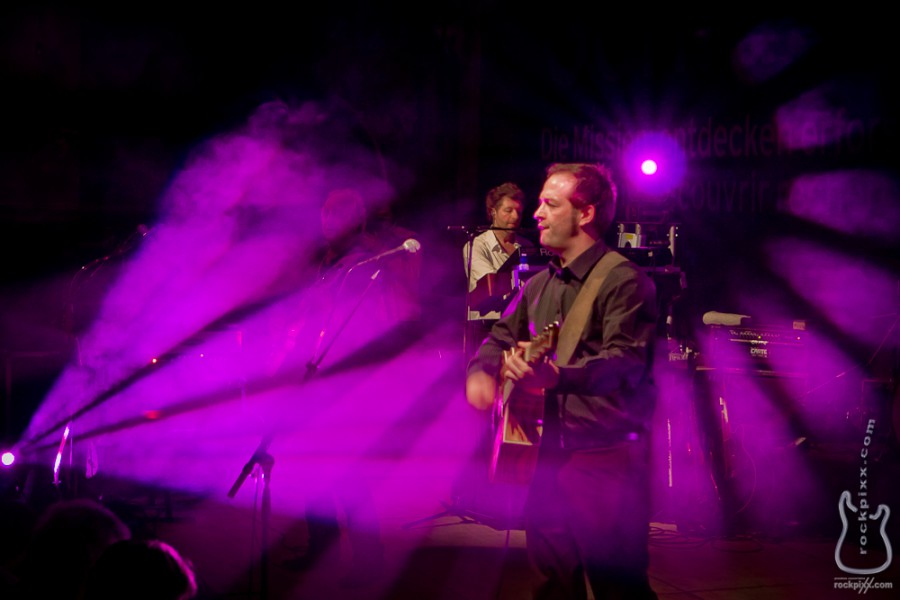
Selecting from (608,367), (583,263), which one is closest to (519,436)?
(608,367)

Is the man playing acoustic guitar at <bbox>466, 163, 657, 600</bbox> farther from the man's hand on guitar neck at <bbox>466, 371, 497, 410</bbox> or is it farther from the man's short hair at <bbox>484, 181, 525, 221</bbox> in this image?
the man's short hair at <bbox>484, 181, 525, 221</bbox>

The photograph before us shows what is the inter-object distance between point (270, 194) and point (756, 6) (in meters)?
4.24

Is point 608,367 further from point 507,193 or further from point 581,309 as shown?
point 507,193

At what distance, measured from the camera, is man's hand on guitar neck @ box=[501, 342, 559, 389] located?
2.81 metres

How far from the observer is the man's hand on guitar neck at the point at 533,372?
2.81 m

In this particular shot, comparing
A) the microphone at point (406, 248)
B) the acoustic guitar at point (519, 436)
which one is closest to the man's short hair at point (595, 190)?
the acoustic guitar at point (519, 436)

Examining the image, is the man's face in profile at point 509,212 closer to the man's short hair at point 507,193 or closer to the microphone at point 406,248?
the man's short hair at point 507,193

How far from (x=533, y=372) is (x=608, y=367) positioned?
0.81 ft

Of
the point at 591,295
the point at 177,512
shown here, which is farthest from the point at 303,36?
the point at 591,295

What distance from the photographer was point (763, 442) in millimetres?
5793

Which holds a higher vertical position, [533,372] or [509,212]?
[509,212]

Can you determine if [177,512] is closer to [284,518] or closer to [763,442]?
[284,518]

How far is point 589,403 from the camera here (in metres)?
2.93

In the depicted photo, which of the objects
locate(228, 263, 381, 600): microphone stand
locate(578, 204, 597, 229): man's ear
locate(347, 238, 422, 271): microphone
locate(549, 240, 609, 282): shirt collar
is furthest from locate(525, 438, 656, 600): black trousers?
locate(228, 263, 381, 600): microphone stand
